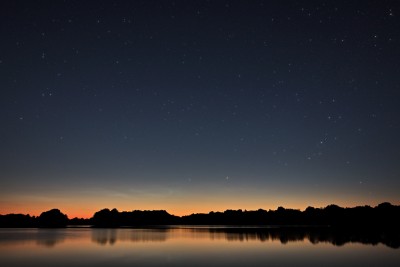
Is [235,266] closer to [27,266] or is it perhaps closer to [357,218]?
[27,266]

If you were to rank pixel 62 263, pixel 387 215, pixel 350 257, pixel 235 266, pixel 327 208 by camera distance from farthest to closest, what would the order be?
1. pixel 327 208
2. pixel 387 215
3. pixel 350 257
4. pixel 62 263
5. pixel 235 266

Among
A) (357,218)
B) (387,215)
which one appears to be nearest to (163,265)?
(387,215)

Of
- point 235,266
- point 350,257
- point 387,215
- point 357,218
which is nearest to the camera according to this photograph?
point 235,266

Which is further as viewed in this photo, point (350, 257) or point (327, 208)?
point (327, 208)

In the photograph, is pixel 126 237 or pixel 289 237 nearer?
pixel 289 237

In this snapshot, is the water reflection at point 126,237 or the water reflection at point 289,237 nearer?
the water reflection at point 289,237

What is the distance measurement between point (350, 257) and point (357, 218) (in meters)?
130

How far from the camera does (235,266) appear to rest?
1096 inches

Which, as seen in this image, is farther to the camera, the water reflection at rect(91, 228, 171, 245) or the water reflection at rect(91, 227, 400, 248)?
the water reflection at rect(91, 228, 171, 245)

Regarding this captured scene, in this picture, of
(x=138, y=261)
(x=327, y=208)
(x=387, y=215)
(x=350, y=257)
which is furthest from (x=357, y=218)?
(x=138, y=261)

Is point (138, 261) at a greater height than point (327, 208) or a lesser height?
lesser

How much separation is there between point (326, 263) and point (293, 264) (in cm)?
267

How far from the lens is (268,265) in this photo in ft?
91.7

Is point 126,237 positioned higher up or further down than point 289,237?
higher up
